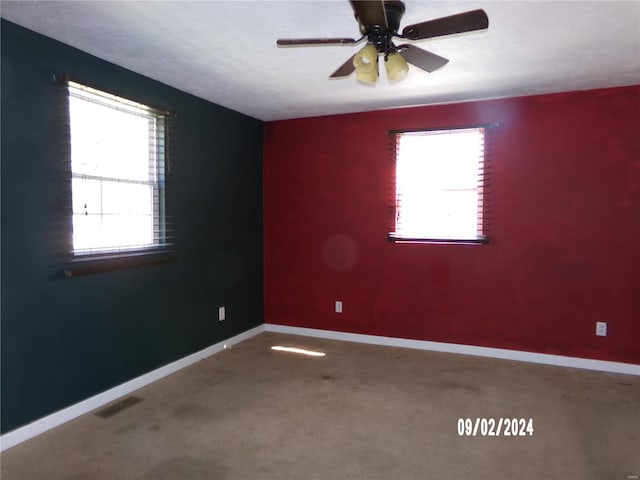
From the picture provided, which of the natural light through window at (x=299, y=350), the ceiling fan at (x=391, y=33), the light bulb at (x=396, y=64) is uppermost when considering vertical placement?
the ceiling fan at (x=391, y=33)

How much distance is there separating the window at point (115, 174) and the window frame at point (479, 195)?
2.07m

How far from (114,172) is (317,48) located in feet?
5.27

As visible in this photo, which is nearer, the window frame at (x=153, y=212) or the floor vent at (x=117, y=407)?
the window frame at (x=153, y=212)

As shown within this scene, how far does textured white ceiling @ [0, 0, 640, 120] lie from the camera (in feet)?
6.94

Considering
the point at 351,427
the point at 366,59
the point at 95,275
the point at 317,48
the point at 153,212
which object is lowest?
the point at 351,427

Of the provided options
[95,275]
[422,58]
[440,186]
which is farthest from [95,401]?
[440,186]

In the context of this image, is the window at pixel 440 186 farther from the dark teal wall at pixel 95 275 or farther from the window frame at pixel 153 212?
the window frame at pixel 153 212

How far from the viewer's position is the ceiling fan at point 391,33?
5.62ft

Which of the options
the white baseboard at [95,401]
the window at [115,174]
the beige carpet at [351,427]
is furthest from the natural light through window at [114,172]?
the beige carpet at [351,427]

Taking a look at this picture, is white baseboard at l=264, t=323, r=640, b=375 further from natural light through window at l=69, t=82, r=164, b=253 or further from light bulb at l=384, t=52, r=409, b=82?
light bulb at l=384, t=52, r=409, b=82

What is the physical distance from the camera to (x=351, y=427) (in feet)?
8.41

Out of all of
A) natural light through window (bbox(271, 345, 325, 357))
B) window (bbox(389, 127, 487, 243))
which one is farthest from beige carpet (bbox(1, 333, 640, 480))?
window (bbox(389, 127, 487, 243))

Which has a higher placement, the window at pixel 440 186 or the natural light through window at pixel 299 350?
the window at pixel 440 186

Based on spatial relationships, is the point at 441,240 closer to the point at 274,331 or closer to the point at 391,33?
the point at 274,331
